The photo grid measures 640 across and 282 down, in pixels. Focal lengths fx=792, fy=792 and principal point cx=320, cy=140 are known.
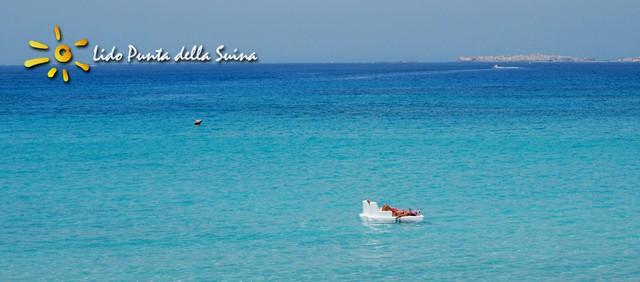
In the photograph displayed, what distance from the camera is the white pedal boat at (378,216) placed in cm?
2673

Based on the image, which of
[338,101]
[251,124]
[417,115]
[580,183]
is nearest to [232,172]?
[580,183]

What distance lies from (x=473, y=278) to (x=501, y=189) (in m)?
11.9

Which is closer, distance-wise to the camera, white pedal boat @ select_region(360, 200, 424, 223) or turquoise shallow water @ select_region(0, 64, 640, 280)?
turquoise shallow water @ select_region(0, 64, 640, 280)

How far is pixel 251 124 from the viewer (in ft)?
193

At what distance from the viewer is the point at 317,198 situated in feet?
101

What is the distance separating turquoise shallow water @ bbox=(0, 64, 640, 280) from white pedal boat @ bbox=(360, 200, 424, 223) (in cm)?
58

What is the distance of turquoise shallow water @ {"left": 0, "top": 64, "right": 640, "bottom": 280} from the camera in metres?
22.3

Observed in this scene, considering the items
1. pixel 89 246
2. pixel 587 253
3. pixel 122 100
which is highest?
pixel 122 100

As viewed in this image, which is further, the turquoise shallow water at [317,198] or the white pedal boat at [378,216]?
the white pedal boat at [378,216]

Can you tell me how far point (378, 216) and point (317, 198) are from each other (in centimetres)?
439

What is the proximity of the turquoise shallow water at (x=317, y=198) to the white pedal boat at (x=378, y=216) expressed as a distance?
58cm

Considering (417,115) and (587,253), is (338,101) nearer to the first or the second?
(417,115)

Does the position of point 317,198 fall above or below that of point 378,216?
above

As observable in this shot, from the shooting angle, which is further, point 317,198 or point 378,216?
point 317,198
